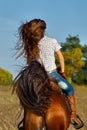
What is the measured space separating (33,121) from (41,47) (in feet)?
4.98

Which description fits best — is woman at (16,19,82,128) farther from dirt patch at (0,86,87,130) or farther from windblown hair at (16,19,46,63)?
dirt patch at (0,86,87,130)

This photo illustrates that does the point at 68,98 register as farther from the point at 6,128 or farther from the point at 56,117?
the point at 6,128

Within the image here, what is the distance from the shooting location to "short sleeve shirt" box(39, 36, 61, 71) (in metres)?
9.23

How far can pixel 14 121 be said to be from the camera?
1788 centimetres

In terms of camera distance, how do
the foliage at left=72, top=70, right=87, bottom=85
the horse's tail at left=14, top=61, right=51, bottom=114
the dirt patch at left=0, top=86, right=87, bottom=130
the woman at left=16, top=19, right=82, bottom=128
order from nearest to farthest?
the horse's tail at left=14, top=61, right=51, bottom=114 < the woman at left=16, top=19, right=82, bottom=128 < the dirt patch at left=0, top=86, right=87, bottom=130 < the foliage at left=72, top=70, right=87, bottom=85

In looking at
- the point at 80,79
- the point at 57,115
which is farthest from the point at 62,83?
the point at 80,79

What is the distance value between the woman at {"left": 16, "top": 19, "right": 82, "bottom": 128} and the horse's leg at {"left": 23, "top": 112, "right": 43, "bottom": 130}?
3.55ft

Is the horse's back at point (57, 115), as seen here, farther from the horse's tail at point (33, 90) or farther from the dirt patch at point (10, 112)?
the dirt patch at point (10, 112)

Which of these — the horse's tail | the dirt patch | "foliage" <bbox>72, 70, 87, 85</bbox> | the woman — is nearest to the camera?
the horse's tail

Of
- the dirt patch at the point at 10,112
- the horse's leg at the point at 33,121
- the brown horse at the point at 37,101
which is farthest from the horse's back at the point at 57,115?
the dirt patch at the point at 10,112

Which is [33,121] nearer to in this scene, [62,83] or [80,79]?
[62,83]

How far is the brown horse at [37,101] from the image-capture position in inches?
327

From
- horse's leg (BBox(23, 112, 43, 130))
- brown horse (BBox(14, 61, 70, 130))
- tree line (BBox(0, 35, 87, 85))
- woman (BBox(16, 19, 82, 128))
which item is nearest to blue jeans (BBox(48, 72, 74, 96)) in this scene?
woman (BBox(16, 19, 82, 128))

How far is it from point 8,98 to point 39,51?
16.9 m
